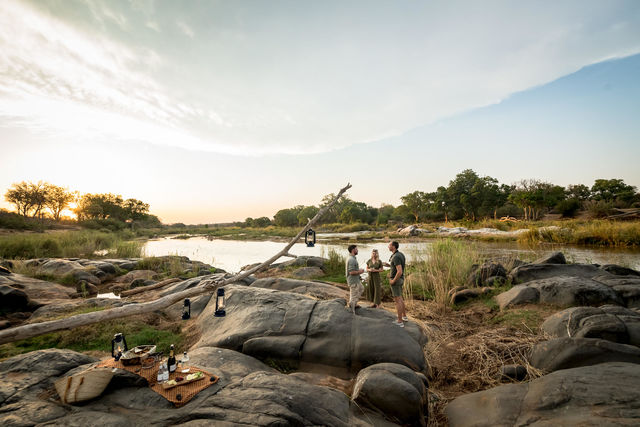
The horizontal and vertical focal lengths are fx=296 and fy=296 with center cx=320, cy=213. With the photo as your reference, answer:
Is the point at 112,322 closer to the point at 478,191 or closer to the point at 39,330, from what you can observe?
the point at 39,330

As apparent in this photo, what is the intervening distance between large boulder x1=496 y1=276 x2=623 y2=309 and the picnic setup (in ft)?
27.3

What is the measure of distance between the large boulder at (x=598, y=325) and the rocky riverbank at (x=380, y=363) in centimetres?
2

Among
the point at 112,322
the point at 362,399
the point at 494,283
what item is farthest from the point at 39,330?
the point at 494,283

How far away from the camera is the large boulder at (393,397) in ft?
12.9

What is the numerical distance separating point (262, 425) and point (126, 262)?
18370mm

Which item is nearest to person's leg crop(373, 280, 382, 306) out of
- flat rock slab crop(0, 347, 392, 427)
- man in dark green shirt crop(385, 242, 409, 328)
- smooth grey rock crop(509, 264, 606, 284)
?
man in dark green shirt crop(385, 242, 409, 328)

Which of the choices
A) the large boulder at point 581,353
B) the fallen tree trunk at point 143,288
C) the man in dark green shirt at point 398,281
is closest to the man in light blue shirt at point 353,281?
the man in dark green shirt at point 398,281

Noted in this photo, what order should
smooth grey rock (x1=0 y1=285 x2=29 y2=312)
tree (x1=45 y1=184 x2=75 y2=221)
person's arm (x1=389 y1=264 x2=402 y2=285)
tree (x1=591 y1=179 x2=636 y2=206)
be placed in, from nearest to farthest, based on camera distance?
1. person's arm (x1=389 y1=264 x2=402 y2=285)
2. smooth grey rock (x1=0 y1=285 x2=29 y2=312)
3. tree (x1=591 y1=179 x2=636 y2=206)
4. tree (x1=45 y1=184 x2=75 y2=221)

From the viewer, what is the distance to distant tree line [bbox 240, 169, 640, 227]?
1769 inches

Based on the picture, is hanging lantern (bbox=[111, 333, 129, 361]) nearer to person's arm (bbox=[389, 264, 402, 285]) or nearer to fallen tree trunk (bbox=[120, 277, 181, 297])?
person's arm (bbox=[389, 264, 402, 285])

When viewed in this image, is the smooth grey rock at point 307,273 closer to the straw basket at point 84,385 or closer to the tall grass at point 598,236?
the straw basket at point 84,385

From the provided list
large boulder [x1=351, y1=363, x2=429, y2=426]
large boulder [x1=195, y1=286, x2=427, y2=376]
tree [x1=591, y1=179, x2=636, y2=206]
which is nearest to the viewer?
large boulder [x1=351, y1=363, x2=429, y2=426]

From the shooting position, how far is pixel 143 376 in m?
3.27

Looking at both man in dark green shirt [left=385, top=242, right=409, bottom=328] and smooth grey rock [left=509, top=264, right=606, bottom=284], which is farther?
smooth grey rock [left=509, top=264, right=606, bottom=284]
